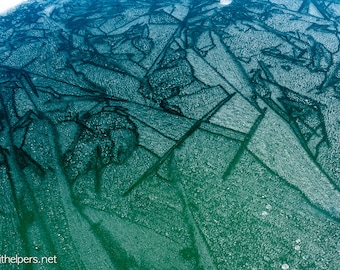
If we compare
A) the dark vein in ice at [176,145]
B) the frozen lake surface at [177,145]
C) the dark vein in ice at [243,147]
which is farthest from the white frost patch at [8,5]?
the dark vein in ice at [243,147]

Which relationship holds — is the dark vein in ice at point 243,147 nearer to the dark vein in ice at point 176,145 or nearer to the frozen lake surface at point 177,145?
the frozen lake surface at point 177,145

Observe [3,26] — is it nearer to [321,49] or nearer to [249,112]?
[249,112]

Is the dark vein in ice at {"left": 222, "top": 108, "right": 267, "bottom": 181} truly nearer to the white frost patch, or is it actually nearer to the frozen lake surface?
the frozen lake surface

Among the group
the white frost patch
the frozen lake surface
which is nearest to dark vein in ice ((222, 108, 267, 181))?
the frozen lake surface

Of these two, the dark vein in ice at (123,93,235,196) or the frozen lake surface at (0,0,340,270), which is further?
Result: the dark vein in ice at (123,93,235,196)

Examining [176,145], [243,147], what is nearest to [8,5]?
[176,145]

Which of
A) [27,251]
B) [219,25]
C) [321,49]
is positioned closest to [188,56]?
[219,25]
